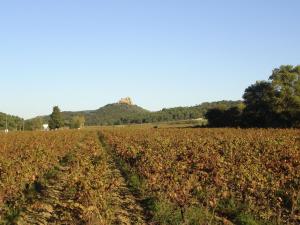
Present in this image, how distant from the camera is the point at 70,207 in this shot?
9336 mm

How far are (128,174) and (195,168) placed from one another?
4.14m

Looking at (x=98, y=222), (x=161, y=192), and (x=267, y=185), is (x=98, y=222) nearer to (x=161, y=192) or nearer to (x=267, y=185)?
(x=161, y=192)

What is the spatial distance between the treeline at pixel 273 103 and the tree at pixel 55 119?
221 feet

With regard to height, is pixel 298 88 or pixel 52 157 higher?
pixel 298 88

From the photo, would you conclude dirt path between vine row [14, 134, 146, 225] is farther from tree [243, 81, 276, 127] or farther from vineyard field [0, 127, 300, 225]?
tree [243, 81, 276, 127]

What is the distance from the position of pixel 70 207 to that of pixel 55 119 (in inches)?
4732

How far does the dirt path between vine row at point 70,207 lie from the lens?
31.3ft

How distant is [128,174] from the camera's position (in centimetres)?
1778

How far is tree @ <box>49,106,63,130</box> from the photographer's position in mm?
125938

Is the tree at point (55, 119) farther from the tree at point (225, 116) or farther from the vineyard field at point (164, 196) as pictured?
the vineyard field at point (164, 196)

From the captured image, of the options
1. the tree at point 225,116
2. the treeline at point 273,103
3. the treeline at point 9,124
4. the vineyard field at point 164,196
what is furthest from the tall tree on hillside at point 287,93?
the treeline at point 9,124

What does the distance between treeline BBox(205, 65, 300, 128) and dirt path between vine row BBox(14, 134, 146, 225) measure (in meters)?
46.4

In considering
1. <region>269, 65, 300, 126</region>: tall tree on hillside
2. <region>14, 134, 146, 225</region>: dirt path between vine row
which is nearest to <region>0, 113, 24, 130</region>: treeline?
<region>269, 65, 300, 126</region>: tall tree on hillside

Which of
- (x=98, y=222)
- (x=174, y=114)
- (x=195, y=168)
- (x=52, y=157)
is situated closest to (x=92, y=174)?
(x=98, y=222)
